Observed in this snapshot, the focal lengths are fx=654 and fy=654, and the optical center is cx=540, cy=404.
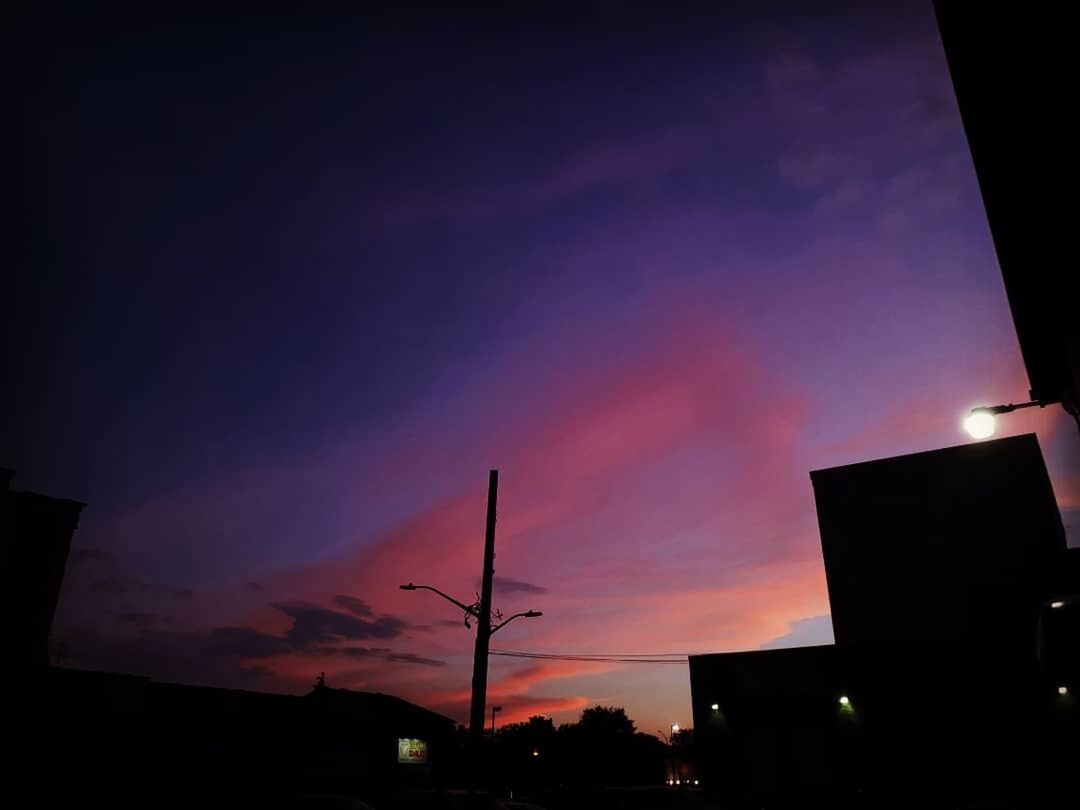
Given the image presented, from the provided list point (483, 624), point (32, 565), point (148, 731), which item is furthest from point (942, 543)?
point (32, 565)

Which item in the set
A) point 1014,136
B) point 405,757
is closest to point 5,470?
point 405,757

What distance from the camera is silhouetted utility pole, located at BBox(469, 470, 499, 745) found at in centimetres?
1777

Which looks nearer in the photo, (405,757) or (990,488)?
(990,488)

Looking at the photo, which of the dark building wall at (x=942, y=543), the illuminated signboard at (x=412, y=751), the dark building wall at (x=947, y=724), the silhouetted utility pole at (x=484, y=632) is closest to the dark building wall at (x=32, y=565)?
the illuminated signboard at (x=412, y=751)

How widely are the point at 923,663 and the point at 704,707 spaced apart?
1955 centimetres

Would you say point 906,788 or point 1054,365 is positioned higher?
point 1054,365

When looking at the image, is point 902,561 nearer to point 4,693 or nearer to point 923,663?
point 923,663

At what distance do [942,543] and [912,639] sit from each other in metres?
9.20

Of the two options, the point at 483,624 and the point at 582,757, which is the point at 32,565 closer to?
the point at 483,624

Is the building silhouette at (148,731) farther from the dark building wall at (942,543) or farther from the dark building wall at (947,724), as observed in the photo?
the dark building wall at (942,543)

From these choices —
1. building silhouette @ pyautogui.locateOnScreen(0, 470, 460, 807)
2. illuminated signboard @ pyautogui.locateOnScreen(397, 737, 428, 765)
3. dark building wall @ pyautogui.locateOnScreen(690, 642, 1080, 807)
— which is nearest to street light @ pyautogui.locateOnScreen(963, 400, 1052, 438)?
dark building wall @ pyautogui.locateOnScreen(690, 642, 1080, 807)

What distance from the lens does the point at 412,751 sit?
126 ft

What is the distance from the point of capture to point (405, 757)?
37.5m

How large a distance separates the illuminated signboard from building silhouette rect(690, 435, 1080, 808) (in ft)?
53.9
